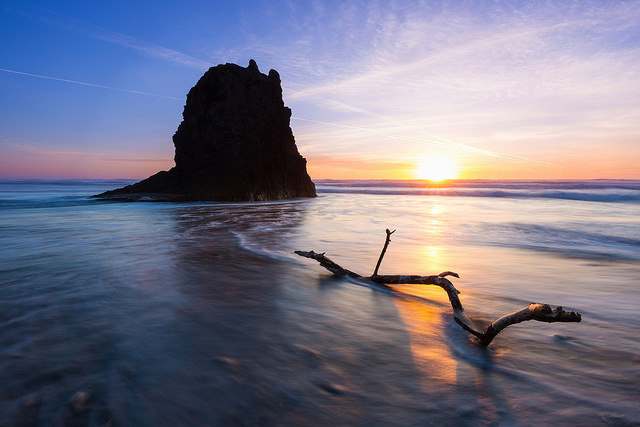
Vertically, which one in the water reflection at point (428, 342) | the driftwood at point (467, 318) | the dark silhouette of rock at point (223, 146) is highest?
the dark silhouette of rock at point (223, 146)

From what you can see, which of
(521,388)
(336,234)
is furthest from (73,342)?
(336,234)

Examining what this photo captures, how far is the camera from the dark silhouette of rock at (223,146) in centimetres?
3431

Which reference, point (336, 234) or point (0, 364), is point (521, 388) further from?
point (336, 234)

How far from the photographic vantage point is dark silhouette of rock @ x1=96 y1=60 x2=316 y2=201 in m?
34.3

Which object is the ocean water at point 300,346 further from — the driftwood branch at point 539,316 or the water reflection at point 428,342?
the driftwood branch at point 539,316

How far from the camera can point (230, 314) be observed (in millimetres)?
4512

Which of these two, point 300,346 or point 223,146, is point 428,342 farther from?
point 223,146

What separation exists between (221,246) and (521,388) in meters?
8.52

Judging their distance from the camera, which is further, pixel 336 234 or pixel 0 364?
pixel 336 234

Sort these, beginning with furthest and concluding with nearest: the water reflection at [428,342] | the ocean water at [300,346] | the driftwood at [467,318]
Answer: the water reflection at [428,342] → the driftwood at [467,318] → the ocean water at [300,346]

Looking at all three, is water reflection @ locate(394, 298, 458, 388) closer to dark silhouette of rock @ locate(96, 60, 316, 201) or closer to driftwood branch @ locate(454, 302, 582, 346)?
driftwood branch @ locate(454, 302, 582, 346)

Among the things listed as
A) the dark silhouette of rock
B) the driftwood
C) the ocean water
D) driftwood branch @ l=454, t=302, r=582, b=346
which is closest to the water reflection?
the ocean water

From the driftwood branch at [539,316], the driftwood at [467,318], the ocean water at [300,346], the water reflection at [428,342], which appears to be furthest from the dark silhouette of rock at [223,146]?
the driftwood branch at [539,316]

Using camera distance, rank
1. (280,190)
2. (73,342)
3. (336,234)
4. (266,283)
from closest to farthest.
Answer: (73,342) → (266,283) → (336,234) → (280,190)
